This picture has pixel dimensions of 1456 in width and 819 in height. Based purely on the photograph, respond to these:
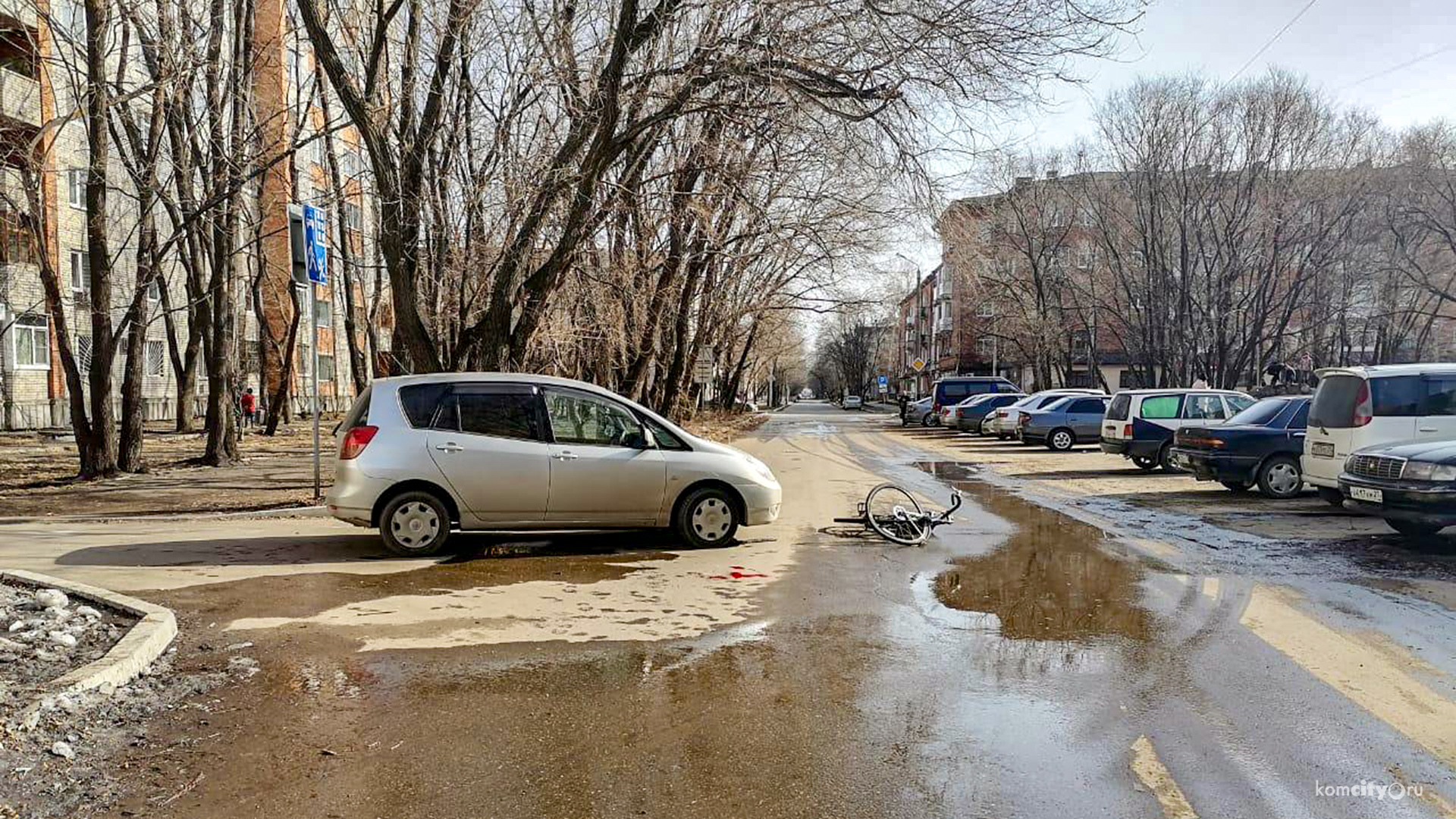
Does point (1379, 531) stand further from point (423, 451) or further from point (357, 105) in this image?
point (357, 105)

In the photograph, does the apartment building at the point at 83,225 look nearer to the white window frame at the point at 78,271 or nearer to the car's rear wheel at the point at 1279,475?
the white window frame at the point at 78,271

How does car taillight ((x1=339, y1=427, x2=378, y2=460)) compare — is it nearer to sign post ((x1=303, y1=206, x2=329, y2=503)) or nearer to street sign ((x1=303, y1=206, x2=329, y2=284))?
sign post ((x1=303, y1=206, x2=329, y2=503))

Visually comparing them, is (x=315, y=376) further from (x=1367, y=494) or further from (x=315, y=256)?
(x=1367, y=494)

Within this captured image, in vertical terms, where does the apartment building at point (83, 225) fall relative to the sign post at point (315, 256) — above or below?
above

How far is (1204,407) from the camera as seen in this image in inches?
733

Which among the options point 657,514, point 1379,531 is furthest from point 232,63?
point 1379,531

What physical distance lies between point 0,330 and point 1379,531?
71.5 ft

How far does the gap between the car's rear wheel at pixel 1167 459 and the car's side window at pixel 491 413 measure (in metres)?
10.9

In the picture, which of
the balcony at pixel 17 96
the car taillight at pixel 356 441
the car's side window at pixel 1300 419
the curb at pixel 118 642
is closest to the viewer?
the curb at pixel 118 642

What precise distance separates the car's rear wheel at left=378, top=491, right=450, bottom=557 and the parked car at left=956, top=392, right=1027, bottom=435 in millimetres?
26759

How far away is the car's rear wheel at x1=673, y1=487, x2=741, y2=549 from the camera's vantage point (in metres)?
9.16

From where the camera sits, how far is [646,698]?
485 cm

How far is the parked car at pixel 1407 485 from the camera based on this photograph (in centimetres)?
883

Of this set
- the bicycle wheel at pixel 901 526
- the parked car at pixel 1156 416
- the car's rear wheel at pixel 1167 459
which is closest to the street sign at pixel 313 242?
the bicycle wheel at pixel 901 526
